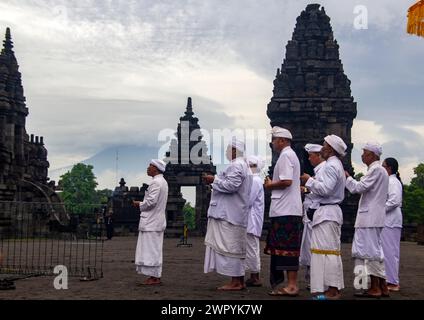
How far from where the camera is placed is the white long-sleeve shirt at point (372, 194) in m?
8.97

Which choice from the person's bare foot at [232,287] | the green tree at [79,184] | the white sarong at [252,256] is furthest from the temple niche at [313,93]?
the green tree at [79,184]

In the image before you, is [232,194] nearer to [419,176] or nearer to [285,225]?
[285,225]

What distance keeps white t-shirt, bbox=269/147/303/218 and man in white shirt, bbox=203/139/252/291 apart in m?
0.89

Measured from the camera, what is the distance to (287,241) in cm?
885

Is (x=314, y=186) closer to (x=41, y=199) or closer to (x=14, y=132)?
(x=41, y=199)

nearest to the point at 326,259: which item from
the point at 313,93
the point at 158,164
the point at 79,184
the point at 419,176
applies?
the point at 158,164

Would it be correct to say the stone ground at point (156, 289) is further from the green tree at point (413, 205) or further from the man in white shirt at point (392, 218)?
the green tree at point (413, 205)

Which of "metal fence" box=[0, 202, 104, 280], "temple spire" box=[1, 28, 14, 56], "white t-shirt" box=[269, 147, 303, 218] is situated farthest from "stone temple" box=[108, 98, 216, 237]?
"white t-shirt" box=[269, 147, 303, 218]

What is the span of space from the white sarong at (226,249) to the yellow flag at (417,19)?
289 inches

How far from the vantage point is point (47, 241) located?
23.5 metres
